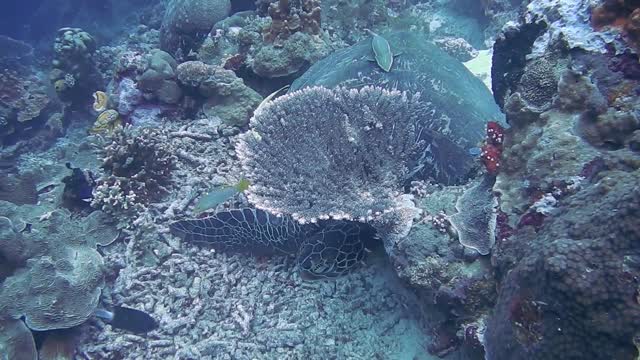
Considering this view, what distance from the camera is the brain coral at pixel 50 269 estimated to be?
14.1 feet

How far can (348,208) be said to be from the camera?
3.86m

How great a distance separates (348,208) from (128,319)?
2.58 m

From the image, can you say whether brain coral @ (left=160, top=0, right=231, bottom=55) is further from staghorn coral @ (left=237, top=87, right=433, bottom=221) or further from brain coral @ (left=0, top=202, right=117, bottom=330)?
staghorn coral @ (left=237, top=87, right=433, bottom=221)

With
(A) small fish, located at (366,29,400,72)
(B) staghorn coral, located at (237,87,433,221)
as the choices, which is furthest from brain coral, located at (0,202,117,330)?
(A) small fish, located at (366,29,400,72)

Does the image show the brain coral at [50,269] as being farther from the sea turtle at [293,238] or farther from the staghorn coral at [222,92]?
the staghorn coral at [222,92]

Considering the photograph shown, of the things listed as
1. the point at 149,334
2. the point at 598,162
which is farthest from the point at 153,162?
the point at 598,162

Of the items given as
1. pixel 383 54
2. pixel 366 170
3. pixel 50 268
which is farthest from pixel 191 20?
pixel 366 170

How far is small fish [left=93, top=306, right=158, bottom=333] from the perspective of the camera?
173 inches

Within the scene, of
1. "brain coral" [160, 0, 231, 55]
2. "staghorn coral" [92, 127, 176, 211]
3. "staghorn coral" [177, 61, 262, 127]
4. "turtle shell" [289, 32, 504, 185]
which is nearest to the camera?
"turtle shell" [289, 32, 504, 185]

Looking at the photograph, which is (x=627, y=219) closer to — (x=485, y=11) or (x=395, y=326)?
(x=395, y=326)

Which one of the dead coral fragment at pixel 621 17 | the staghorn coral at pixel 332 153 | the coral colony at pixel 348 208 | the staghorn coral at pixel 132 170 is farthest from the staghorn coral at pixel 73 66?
the dead coral fragment at pixel 621 17

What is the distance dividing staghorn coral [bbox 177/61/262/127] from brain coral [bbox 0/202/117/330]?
2.35 meters

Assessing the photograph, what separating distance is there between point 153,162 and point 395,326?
3609 mm

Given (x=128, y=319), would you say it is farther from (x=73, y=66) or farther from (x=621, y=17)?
(x=73, y=66)
